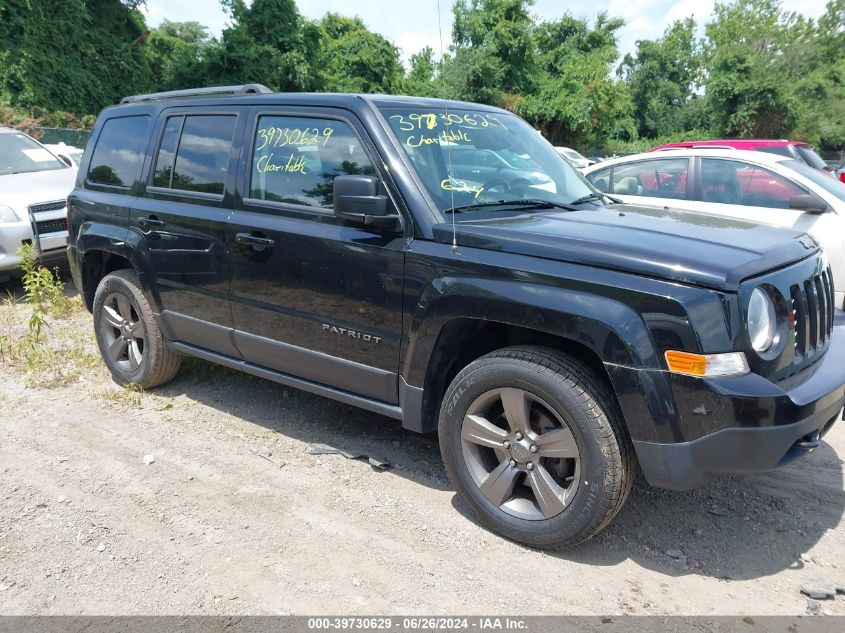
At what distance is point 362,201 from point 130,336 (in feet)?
8.84

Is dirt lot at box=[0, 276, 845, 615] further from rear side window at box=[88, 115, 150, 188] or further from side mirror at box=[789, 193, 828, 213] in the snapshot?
side mirror at box=[789, 193, 828, 213]

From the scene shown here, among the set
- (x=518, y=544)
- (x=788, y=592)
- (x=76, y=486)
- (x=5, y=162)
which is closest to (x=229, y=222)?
(x=76, y=486)

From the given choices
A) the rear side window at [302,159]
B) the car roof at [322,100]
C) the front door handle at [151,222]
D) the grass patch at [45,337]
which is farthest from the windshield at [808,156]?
the grass patch at [45,337]

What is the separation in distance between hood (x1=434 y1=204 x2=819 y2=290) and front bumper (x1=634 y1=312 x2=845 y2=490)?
0.41 metres

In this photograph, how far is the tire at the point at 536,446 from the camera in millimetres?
2824

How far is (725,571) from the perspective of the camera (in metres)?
3.00

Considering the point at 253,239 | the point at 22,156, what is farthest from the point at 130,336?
the point at 22,156

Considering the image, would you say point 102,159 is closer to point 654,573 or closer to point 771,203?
point 654,573

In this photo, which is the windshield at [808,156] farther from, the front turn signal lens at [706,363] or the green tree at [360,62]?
the green tree at [360,62]

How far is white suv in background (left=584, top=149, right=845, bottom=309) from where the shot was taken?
242 inches

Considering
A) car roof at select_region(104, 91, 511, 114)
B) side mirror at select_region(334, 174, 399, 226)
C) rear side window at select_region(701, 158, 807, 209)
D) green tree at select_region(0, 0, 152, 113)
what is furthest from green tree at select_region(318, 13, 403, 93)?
side mirror at select_region(334, 174, 399, 226)

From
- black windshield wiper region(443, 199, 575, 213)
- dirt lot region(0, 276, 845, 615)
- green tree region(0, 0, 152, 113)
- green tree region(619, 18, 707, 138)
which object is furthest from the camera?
green tree region(619, 18, 707, 138)

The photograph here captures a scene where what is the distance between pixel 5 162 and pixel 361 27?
1259 inches

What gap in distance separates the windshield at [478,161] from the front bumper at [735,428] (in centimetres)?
140
